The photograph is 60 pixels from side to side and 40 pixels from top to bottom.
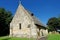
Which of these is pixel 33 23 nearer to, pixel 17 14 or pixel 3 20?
pixel 17 14

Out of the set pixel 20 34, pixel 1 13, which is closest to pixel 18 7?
pixel 20 34

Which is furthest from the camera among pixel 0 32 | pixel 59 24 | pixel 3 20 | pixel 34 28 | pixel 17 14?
pixel 59 24

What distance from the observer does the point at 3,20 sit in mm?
54969

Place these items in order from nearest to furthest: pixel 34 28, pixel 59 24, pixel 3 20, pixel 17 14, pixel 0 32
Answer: pixel 34 28 → pixel 17 14 → pixel 0 32 → pixel 3 20 → pixel 59 24

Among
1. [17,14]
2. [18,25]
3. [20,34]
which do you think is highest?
[17,14]

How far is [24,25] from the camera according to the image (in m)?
33.9

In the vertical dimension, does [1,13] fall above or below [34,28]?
above

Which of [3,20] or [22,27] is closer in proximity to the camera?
[22,27]

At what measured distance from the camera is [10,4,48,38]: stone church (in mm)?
32787

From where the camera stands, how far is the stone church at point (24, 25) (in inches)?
1291

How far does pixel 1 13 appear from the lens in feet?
186

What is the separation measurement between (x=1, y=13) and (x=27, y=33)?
2650 cm

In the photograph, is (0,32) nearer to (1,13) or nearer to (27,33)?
(1,13)

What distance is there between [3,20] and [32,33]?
24838mm
